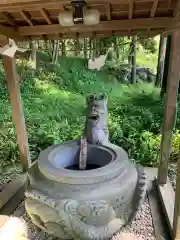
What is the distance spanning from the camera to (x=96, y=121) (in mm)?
2967

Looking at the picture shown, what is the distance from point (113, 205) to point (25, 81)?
649 cm

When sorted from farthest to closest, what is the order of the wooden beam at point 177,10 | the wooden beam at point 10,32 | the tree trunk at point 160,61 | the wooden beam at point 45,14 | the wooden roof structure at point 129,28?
1. the tree trunk at point 160,61
2. the wooden beam at point 10,32
3. the wooden beam at point 45,14
4. the wooden roof structure at point 129,28
5. the wooden beam at point 177,10

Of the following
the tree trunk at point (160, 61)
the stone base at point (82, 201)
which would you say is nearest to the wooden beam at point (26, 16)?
the stone base at point (82, 201)

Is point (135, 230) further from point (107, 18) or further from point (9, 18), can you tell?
point (9, 18)

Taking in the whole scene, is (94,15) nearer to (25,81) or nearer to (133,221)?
(133,221)

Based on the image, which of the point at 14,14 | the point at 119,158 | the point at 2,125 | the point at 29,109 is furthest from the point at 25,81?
the point at 119,158

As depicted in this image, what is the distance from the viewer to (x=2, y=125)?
229 inches

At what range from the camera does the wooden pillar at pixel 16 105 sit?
11.2 ft

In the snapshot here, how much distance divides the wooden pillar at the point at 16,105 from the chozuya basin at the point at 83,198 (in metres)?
A: 1.14

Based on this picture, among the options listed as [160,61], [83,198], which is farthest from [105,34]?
[160,61]

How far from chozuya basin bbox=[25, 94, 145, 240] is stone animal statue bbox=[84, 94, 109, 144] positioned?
0.39 m

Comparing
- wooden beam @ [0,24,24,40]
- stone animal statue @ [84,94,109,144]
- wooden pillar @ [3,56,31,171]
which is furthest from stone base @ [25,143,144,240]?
wooden beam @ [0,24,24,40]

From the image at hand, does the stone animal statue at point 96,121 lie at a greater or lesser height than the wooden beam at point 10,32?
lesser

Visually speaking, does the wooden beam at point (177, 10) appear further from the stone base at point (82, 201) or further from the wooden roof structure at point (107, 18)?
the stone base at point (82, 201)
